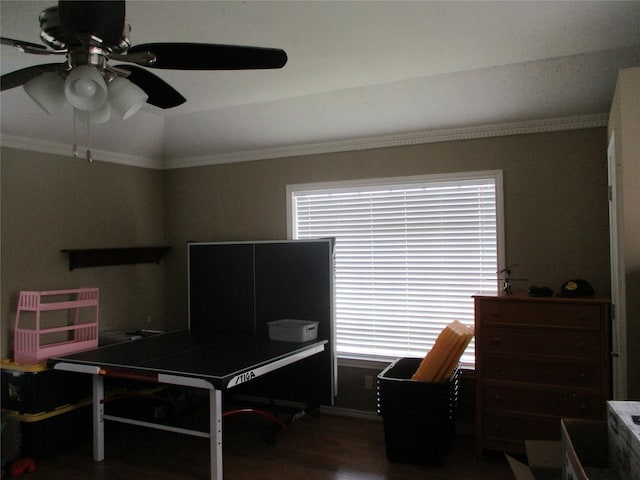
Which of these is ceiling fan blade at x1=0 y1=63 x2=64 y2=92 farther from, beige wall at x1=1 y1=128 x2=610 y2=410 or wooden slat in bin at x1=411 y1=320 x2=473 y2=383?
wooden slat in bin at x1=411 y1=320 x2=473 y2=383

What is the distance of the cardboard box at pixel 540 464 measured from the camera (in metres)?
2.06

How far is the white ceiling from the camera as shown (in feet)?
7.98

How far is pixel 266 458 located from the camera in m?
3.55

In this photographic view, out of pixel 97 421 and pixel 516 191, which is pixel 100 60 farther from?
pixel 516 191

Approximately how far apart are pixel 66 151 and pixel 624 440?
4.17m

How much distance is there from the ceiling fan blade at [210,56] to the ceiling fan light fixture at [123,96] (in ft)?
0.34

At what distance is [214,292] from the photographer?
4.63 metres

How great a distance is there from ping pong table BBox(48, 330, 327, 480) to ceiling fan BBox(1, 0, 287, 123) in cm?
164

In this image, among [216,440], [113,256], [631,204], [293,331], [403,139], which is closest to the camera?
[631,204]

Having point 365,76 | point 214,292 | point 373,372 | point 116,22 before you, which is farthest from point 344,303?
point 116,22

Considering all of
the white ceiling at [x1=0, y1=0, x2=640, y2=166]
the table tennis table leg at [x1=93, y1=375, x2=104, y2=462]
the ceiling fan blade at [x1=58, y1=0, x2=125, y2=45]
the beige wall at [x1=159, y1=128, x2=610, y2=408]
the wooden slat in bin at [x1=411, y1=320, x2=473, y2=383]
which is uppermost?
the white ceiling at [x1=0, y1=0, x2=640, y2=166]

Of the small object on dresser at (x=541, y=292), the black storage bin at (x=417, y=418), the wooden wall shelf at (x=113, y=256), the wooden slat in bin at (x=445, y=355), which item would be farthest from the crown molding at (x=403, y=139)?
the black storage bin at (x=417, y=418)

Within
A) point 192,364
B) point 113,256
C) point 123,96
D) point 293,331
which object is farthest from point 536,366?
point 113,256

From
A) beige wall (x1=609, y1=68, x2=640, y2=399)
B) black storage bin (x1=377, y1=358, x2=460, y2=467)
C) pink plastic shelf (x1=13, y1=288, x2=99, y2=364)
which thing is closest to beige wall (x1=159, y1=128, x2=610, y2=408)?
black storage bin (x1=377, y1=358, x2=460, y2=467)
